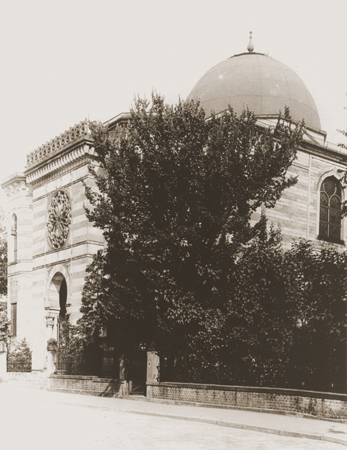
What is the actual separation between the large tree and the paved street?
4.27 m

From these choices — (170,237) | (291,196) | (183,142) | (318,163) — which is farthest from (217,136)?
(318,163)

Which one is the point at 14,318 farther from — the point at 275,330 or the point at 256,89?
the point at 275,330

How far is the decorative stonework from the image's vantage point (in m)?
30.4

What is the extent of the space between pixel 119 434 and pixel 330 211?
958 inches

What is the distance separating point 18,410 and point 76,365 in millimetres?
8913

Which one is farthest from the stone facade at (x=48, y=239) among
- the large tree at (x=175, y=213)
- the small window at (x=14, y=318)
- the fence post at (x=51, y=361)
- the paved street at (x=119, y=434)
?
the paved street at (x=119, y=434)

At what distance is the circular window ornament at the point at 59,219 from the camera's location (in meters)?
30.9

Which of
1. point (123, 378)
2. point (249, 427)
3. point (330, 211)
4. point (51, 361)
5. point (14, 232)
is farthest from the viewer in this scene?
point (14, 232)

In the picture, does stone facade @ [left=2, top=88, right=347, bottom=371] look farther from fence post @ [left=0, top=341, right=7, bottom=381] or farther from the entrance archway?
fence post @ [left=0, top=341, right=7, bottom=381]

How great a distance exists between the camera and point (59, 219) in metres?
31.4

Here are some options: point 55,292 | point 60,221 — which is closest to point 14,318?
point 55,292

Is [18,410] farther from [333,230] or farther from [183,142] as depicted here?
[333,230]

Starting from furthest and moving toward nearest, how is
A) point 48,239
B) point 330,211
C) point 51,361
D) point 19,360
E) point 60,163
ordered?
point 330,211
point 48,239
point 60,163
point 19,360
point 51,361

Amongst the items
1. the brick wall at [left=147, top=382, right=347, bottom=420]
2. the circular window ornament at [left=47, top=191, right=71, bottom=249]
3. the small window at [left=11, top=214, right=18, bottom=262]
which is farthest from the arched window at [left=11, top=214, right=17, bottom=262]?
the brick wall at [left=147, top=382, right=347, bottom=420]
